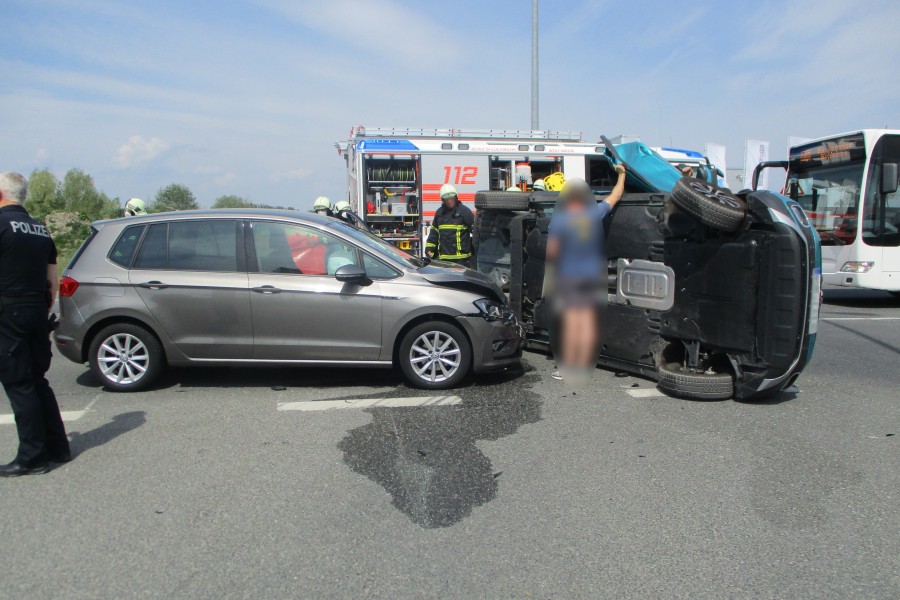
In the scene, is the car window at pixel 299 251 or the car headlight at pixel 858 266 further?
the car headlight at pixel 858 266

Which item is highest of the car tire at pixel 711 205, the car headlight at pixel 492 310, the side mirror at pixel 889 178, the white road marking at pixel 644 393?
the side mirror at pixel 889 178

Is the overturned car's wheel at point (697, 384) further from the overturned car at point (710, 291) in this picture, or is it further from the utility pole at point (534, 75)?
the utility pole at point (534, 75)

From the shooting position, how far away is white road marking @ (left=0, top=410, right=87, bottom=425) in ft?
17.4

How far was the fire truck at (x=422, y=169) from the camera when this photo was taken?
14.2 meters

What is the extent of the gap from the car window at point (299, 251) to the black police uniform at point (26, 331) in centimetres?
195

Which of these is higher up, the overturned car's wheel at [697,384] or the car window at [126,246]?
the car window at [126,246]

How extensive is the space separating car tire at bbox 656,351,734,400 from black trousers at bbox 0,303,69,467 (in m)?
4.88

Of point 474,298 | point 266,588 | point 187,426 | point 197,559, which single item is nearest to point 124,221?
point 187,426

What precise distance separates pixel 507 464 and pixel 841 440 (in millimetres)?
2596

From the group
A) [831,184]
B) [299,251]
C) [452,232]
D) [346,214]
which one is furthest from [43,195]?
[831,184]

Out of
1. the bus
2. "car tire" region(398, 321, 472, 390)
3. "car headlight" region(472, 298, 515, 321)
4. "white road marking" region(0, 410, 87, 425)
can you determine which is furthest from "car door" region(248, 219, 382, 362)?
the bus

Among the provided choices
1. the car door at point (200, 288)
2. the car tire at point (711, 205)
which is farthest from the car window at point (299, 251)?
the car tire at point (711, 205)

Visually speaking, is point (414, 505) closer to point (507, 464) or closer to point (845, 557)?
point (507, 464)

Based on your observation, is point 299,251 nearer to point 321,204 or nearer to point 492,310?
point 492,310
